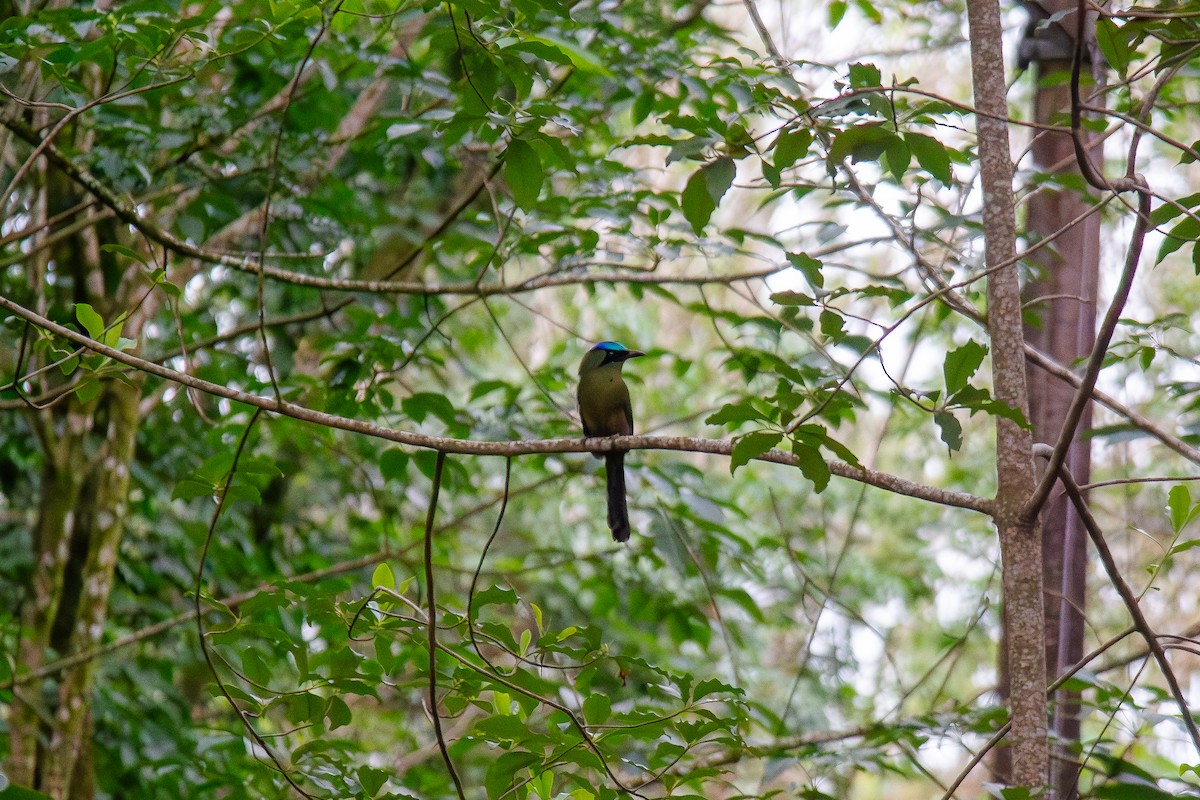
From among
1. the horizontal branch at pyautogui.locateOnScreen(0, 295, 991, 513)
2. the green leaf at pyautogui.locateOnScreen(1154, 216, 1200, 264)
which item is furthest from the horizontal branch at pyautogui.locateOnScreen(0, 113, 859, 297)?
the green leaf at pyautogui.locateOnScreen(1154, 216, 1200, 264)

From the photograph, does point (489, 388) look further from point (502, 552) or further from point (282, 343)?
point (502, 552)

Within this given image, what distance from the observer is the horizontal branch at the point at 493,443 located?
6.81 feet

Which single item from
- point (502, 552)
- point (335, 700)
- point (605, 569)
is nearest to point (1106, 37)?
point (335, 700)

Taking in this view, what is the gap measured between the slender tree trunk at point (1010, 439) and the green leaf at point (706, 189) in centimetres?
54

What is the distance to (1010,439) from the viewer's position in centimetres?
212

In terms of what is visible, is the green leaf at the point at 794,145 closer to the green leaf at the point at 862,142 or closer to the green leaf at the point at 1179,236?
the green leaf at the point at 862,142

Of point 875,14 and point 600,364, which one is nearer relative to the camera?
point 875,14

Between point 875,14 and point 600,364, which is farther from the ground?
point 875,14

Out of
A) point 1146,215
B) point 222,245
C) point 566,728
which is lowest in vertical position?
point 566,728

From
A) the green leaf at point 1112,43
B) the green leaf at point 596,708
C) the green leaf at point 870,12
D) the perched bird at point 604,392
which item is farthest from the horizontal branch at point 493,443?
the green leaf at point 870,12

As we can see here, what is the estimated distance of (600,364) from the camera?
4465 millimetres

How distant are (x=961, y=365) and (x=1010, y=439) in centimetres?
31

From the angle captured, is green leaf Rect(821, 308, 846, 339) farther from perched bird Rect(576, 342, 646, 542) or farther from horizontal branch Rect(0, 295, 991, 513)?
perched bird Rect(576, 342, 646, 542)

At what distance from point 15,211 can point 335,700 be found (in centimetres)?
274
